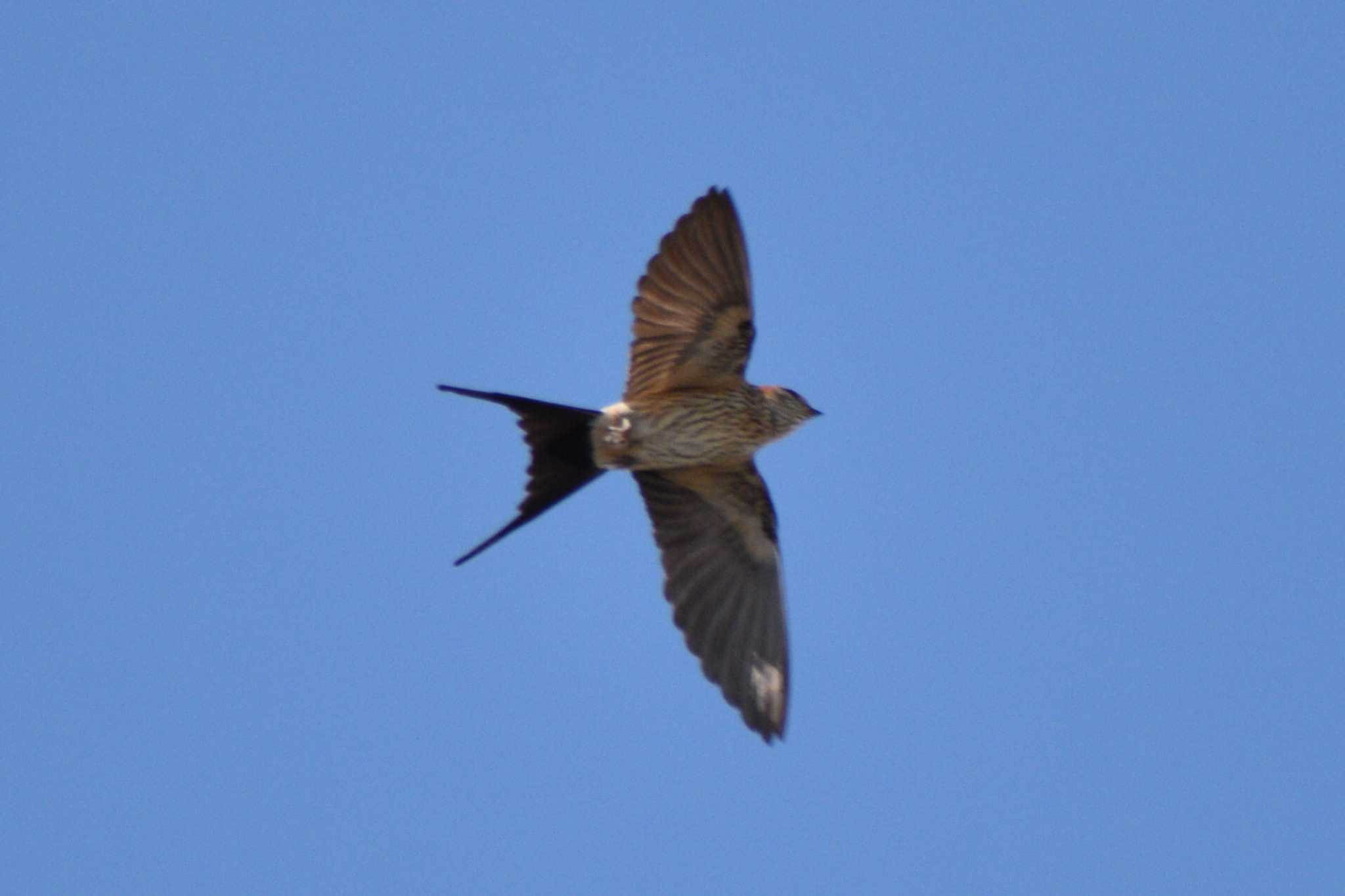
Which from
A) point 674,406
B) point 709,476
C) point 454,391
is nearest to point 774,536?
point 709,476

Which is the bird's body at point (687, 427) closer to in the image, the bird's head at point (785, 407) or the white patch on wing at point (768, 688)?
the bird's head at point (785, 407)

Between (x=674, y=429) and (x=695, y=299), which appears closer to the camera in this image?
(x=695, y=299)

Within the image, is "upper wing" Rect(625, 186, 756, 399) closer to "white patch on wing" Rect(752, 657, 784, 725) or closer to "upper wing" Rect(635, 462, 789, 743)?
"upper wing" Rect(635, 462, 789, 743)

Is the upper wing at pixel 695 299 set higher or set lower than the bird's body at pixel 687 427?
higher

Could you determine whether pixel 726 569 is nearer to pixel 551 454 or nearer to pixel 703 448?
pixel 703 448

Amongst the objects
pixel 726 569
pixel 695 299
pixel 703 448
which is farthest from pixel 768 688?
pixel 695 299

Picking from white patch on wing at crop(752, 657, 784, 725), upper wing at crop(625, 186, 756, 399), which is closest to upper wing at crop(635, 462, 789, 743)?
white patch on wing at crop(752, 657, 784, 725)

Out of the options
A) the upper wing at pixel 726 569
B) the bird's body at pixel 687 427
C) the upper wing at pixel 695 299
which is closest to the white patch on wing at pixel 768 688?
the upper wing at pixel 726 569
